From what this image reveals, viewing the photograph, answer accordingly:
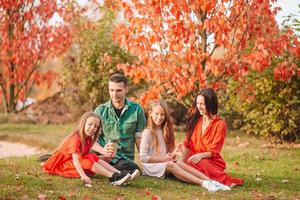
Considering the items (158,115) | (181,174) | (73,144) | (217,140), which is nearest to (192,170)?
(181,174)

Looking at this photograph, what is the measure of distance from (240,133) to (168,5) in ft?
17.7

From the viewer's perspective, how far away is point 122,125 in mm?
6867

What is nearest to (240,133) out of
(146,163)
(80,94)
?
(80,94)

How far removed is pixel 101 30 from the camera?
1469cm

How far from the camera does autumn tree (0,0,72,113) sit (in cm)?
1530

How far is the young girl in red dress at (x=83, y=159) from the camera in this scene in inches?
244

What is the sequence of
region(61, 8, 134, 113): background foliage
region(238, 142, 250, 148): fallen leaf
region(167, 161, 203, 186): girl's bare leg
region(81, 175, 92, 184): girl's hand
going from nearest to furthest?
region(81, 175, 92, 184): girl's hand < region(167, 161, 203, 186): girl's bare leg < region(238, 142, 250, 148): fallen leaf < region(61, 8, 134, 113): background foliage

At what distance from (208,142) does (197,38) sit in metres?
2.49

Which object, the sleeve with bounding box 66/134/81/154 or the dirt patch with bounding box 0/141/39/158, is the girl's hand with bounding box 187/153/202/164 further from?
the dirt patch with bounding box 0/141/39/158

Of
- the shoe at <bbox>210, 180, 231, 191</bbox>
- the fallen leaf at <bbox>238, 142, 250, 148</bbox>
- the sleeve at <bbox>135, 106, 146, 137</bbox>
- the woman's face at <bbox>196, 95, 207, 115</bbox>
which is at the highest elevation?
the woman's face at <bbox>196, 95, 207, 115</bbox>

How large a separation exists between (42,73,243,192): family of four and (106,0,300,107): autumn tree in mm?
1654

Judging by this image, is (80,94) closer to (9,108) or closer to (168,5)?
(9,108)

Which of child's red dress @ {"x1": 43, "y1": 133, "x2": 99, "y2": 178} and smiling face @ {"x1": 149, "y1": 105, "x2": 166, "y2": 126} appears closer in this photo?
child's red dress @ {"x1": 43, "y1": 133, "x2": 99, "y2": 178}

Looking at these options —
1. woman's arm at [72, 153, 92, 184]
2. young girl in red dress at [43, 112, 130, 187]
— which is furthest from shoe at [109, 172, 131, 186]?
woman's arm at [72, 153, 92, 184]
